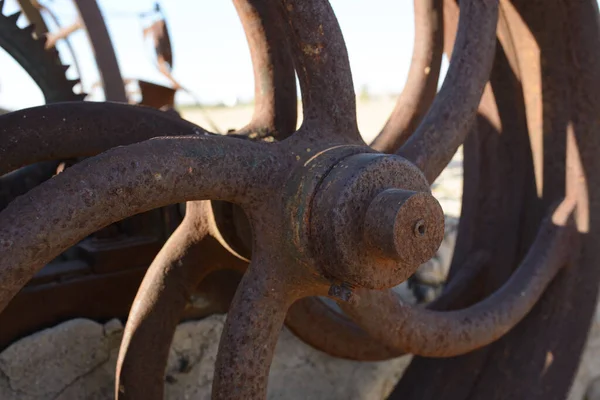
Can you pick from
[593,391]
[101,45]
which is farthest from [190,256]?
[101,45]

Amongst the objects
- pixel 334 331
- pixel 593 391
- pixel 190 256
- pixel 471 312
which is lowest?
pixel 593 391

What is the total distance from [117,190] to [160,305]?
445mm

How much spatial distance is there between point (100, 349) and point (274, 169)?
0.62 meters

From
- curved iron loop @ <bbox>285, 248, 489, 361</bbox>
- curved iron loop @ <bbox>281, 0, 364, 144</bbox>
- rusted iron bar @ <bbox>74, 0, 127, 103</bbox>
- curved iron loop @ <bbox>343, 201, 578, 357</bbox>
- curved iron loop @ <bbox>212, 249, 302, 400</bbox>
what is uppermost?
curved iron loop @ <bbox>281, 0, 364, 144</bbox>

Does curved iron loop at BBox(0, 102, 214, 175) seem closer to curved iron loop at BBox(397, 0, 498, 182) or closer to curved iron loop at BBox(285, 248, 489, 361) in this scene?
curved iron loop at BBox(397, 0, 498, 182)


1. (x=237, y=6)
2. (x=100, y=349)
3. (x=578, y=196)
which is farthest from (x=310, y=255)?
(x=578, y=196)

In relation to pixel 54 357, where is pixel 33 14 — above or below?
above

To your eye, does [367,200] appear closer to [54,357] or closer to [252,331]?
[252,331]

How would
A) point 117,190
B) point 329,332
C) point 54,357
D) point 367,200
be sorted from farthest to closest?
point 329,332
point 54,357
point 367,200
point 117,190

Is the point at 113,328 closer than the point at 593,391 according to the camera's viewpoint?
Yes

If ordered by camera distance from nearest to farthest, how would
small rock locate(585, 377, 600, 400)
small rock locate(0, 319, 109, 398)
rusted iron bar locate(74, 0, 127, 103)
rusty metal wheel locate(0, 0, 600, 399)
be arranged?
1. rusty metal wheel locate(0, 0, 600, 399)
2. small rock locate(0, 319, 109, 398)
3. small rock locate(585, 377, 600, 400)
4. rusted iron bar locate(74, 0, 127, 103)

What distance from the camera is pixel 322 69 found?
0.80m

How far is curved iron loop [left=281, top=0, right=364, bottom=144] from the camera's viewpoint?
2.54 feet

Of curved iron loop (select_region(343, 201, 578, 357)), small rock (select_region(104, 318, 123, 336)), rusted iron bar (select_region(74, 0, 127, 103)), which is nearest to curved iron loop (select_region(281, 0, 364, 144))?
curved iron loop (select_region(343, 201, 578, 357))
